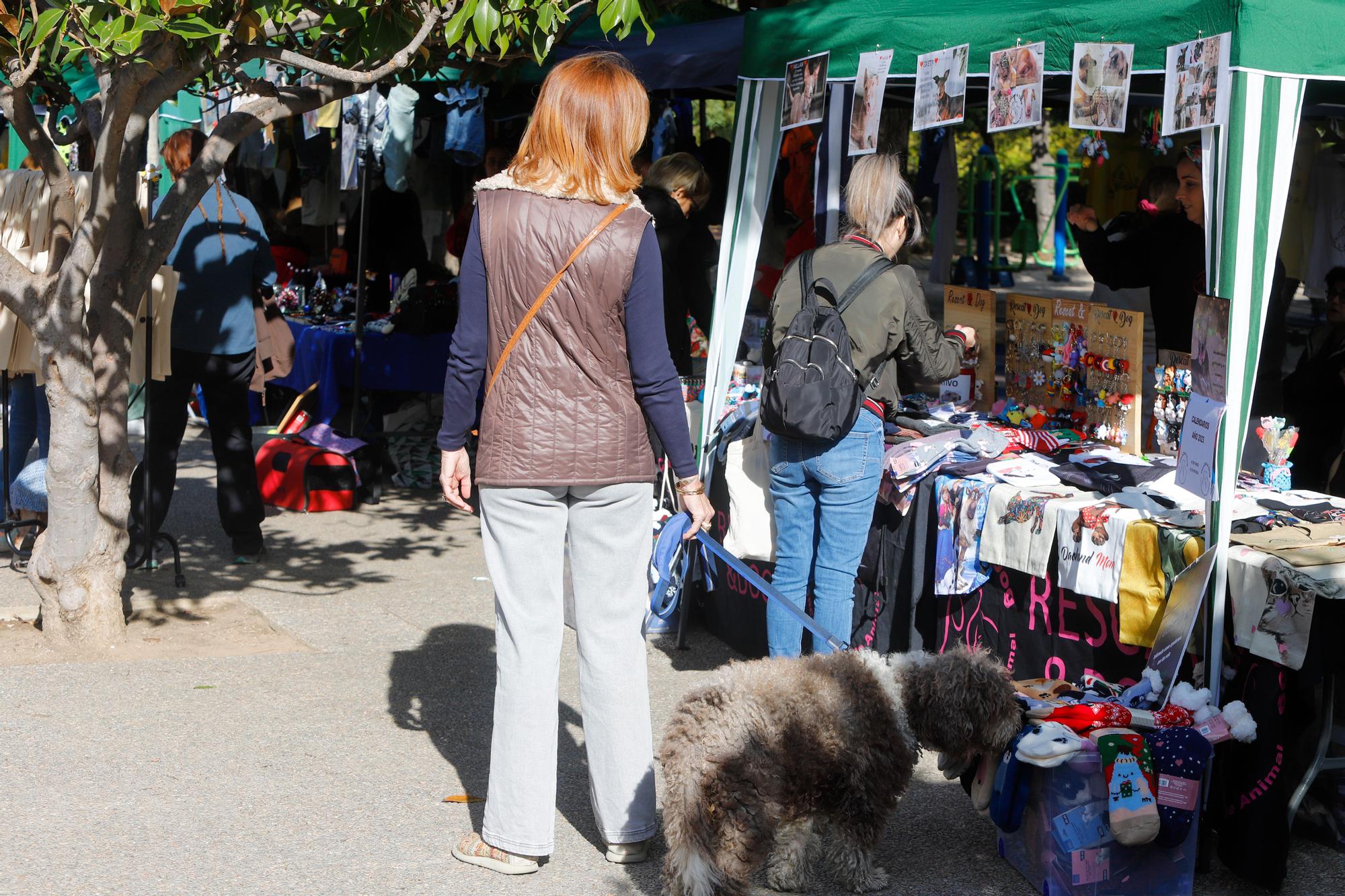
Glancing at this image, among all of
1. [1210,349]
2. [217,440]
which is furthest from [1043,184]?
[1210,349]

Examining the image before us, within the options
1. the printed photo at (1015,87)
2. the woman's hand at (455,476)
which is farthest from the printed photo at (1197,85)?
the woman's hand at (455,476)

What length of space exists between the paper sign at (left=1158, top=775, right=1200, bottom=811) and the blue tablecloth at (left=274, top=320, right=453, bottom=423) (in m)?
5.99

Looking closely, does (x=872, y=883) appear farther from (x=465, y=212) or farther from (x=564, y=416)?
(x=465, y=212)

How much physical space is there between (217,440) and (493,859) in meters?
3.62

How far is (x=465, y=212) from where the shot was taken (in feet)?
31.3

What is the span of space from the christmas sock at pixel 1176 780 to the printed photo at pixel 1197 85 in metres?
1.63

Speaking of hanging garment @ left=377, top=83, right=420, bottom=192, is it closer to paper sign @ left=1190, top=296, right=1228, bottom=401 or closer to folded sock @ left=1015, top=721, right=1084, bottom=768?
paper sign @ left=1190, top=296, right=1228, bottom=401

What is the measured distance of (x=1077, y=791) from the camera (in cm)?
335

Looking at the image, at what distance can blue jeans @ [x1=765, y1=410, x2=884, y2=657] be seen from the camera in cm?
438

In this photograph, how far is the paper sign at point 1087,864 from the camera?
11.0 ft

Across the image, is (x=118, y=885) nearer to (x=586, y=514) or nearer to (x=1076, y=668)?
(x=586, y=514)

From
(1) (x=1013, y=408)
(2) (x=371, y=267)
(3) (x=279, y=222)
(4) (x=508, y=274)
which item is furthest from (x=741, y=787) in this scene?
(3) (x=279, y=222)

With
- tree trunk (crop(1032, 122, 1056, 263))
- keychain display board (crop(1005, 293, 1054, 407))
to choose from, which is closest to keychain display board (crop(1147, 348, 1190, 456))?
keychain display board (crop(1005, 293, 1054, 407))

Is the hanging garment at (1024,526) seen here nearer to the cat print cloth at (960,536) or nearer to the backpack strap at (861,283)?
the cat print cloth at (960,536)
